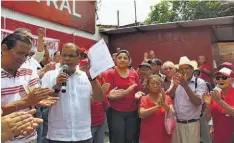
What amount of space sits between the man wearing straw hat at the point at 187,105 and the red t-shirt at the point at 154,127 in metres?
0.39

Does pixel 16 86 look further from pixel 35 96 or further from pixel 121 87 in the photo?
pixel 121 87

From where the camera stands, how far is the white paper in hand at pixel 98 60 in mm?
2773

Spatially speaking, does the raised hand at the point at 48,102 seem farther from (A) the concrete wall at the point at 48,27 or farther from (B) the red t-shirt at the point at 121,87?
(A) the concrete wall at the point at 48,27

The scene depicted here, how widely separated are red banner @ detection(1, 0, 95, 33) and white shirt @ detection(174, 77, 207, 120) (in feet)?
10.6

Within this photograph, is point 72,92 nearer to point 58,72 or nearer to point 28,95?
point 58,72

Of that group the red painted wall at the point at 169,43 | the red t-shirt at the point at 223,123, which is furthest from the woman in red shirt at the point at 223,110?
the red painted wall at the point at 169,43

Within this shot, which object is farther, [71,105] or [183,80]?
[183,80]

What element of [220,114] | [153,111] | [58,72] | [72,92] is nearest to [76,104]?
[72,92]

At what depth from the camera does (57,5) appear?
686cm

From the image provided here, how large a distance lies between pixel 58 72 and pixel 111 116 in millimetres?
1562

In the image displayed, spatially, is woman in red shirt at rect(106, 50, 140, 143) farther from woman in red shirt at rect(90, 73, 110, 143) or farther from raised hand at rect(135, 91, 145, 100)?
woman in red shirt at rect(90, 73, 110, 143)

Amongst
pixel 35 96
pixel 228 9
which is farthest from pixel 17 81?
pixel 228 9

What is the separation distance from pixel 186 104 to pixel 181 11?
20965 millimetres

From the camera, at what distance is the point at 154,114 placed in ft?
12.7
